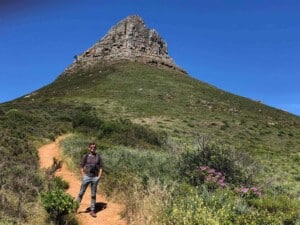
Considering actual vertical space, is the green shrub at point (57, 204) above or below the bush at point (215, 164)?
below

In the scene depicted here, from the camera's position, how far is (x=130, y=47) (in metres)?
87.9

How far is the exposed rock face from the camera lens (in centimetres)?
8738

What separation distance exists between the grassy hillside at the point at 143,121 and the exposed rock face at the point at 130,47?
442 cm

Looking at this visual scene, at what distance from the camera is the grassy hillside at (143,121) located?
2050cm

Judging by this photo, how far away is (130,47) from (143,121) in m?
46.6

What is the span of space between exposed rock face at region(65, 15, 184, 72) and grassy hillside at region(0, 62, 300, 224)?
4417 mm

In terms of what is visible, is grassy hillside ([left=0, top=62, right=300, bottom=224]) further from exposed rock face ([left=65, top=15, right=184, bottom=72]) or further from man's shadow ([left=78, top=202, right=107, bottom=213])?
exposed rock face ([left=65, top=15, right=184, bottom=72])

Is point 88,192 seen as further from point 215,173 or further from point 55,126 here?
point 55,126

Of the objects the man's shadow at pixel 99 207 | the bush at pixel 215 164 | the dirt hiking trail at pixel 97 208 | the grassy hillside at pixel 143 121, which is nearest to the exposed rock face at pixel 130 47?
the grassy hillside at pixel 143 121

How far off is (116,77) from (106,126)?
43007 millimetres

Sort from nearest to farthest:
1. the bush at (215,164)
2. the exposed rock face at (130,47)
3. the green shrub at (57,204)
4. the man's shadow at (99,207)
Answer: the green shrub at (57,204)
the man's shadow at (99,207)
the bush at (215,164)
the exposed rock face at (130,47)

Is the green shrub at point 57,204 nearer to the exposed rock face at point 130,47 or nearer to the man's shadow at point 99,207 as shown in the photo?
the man's shadow at point 99,207

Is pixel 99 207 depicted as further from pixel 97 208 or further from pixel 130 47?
pixel 130 47

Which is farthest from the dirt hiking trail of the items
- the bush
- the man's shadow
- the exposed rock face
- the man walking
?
the exposed rock face
